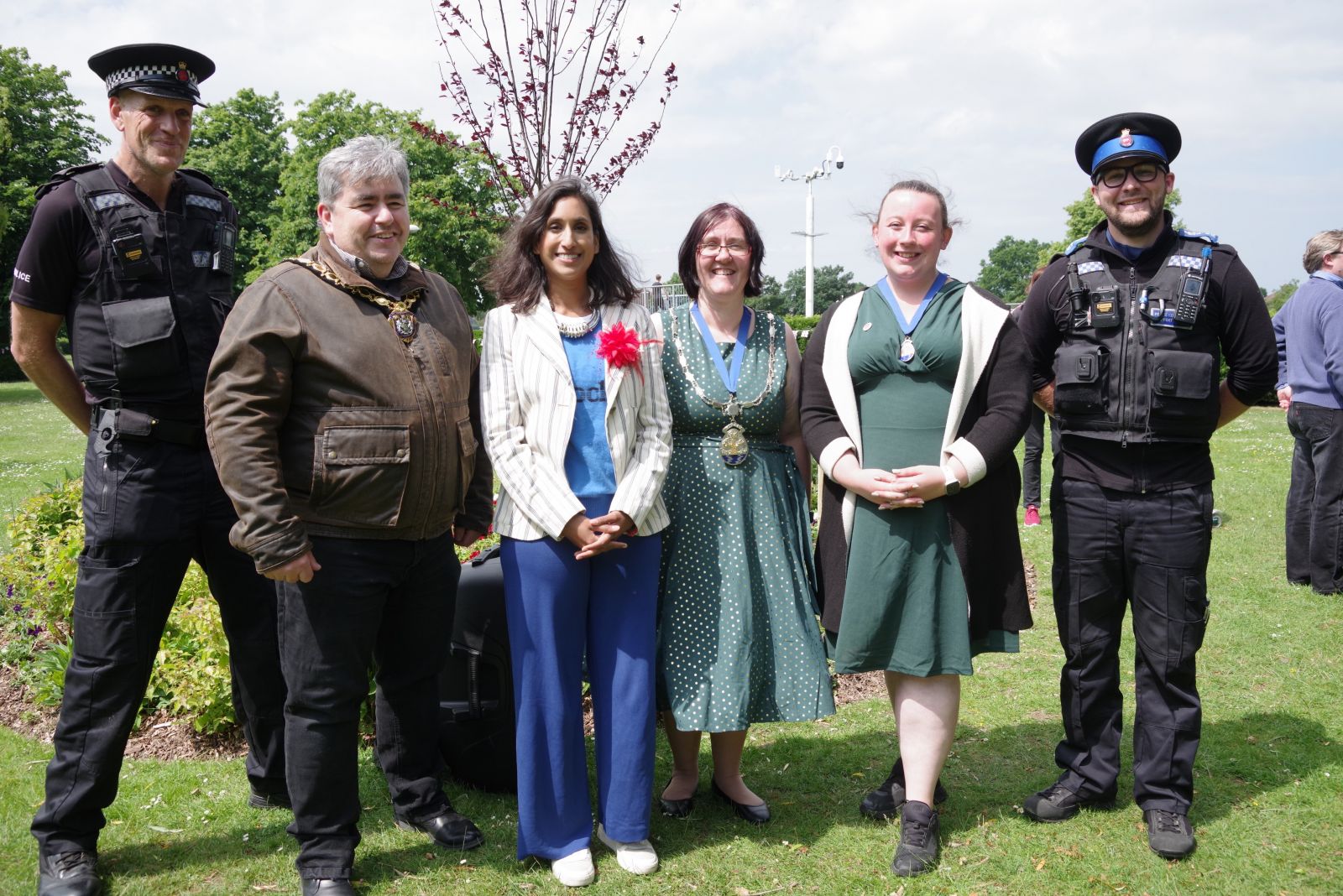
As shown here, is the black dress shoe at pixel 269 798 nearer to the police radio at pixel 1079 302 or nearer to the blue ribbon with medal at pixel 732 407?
the blue ribbon with medal at pixel 732 407

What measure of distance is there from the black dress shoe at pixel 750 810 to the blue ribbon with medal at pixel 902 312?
5.94 feet

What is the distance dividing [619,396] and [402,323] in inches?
29.8

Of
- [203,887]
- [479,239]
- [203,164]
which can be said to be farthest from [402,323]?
[203,164]

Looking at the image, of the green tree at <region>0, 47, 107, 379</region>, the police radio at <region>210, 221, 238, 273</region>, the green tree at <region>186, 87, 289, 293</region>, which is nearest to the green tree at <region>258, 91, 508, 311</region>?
the green tree at <region>186, 87, 289, 293</region>

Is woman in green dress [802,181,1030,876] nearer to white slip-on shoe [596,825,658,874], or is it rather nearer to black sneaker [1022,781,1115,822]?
black sneaker [1022,781,1115,822]

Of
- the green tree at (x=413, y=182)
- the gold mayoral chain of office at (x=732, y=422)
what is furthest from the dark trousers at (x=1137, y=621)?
the green tree at (x=413, y=182)

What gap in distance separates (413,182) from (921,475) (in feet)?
111

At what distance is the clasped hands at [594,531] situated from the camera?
3.28 meters

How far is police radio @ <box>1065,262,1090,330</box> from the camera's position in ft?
11.9

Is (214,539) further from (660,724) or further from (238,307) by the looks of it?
(660,724)

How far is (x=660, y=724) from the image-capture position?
4703mm

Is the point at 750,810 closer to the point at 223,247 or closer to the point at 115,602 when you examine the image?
the point at 115,602

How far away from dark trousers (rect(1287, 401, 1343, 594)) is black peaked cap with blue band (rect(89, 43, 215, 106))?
707 centimetres

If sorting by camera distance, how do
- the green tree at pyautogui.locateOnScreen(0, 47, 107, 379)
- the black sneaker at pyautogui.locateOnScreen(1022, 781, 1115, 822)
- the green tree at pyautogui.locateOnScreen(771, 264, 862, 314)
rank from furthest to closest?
the green tree at pyautogui.locateOnScreen(771, 264, 862, 314) → the green tree at pyautogui.locateOnScreen(0, 47, 107, 379) → the black sneaker at pyautogui.locateOnScreen(1022, 781, 1115, 822)
